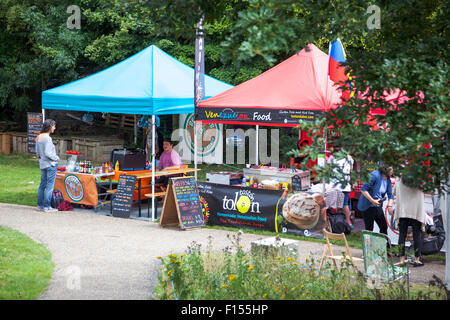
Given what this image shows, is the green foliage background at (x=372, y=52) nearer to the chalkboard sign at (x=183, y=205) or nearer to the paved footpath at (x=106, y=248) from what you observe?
the paved footpath at (x=106, y=248)

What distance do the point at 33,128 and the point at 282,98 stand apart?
1364 centimetres

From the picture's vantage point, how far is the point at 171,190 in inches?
482

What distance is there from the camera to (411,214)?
9492 millimetres

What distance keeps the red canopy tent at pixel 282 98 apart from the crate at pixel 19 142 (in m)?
14.7

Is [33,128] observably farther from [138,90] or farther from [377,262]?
[377,262]

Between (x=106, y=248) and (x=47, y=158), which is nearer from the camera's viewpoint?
(x=106, y=248)

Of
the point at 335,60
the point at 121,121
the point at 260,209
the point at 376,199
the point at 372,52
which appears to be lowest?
the point at 260,209

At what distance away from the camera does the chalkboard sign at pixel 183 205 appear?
1216 cm

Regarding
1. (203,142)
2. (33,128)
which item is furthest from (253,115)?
(33,128)

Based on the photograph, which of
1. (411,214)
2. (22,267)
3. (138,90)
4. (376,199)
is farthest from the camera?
(138,90)

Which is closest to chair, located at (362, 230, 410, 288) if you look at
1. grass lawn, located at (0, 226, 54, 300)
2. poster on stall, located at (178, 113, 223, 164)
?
grass lawn, located at (0, 226, 54, 300)

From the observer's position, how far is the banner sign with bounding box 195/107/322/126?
11.5 meters
